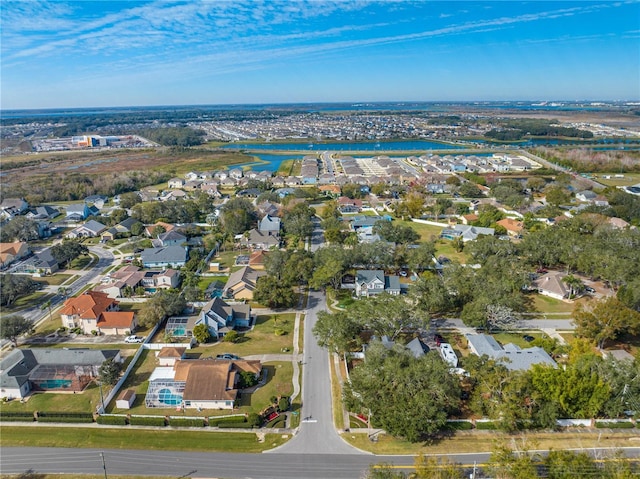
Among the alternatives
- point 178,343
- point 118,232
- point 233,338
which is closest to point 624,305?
point 233,338

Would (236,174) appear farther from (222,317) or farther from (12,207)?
(222,317)

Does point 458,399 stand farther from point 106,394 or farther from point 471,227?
point 471,227

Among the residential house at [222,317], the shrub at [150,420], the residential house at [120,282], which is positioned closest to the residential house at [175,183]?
the residential house at [120,282]

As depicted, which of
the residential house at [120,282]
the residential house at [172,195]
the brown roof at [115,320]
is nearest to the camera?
the brown roof at [115,320]

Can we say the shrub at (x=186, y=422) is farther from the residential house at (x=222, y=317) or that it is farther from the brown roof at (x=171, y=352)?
the residential house at (x=222, y=317)

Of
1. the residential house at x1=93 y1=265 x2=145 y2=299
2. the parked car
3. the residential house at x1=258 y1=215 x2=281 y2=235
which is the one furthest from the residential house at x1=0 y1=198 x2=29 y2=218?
the parked car

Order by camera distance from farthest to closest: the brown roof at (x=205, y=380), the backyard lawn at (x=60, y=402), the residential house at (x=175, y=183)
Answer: the residential house at (x=175, y=183), the backyard lawn at (x=60, y=402), the brown roof at (x=205, y=380)
